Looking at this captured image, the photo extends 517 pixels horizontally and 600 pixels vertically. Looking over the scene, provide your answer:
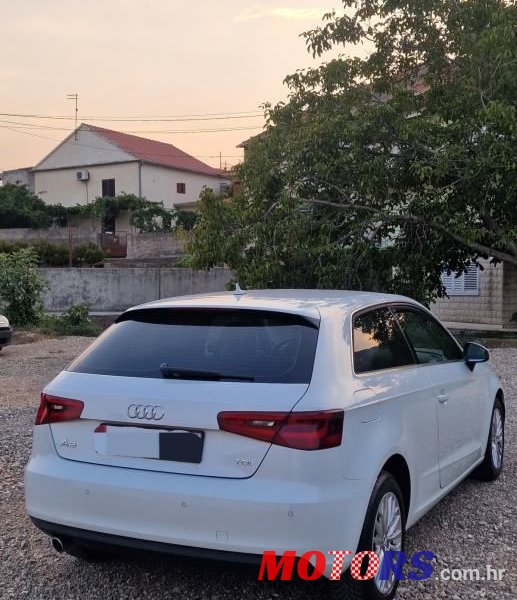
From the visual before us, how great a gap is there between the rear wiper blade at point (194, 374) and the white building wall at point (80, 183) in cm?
4355

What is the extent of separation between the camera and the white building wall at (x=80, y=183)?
1797 inches

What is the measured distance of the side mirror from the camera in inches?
187

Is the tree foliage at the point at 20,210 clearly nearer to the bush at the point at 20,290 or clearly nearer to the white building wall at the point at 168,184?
the white building wall at the point at 168,184

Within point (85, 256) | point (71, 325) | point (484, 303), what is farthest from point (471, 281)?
point (85, 256)

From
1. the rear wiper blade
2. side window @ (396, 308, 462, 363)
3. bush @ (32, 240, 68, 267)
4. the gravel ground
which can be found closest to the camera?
the rear wiper blade

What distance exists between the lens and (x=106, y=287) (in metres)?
24.2

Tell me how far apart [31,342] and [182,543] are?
43.0 ft

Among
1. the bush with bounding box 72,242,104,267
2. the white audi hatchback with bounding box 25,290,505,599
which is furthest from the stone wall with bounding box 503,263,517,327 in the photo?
the bush with bounding box 72,242,104,267

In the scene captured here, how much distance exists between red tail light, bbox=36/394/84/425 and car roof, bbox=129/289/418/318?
69 centimetres

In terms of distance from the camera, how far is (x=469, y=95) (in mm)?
11844

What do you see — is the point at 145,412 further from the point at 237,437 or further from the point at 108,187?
the point at 108,187

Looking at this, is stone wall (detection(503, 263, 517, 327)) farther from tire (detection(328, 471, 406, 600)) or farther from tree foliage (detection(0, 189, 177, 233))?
tree foliage (detection(0, 189, 177, 233))

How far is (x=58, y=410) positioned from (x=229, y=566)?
112 cm

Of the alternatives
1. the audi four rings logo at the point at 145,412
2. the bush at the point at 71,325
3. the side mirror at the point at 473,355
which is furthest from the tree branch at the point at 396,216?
the audi four rings logo at the point at 145,412
